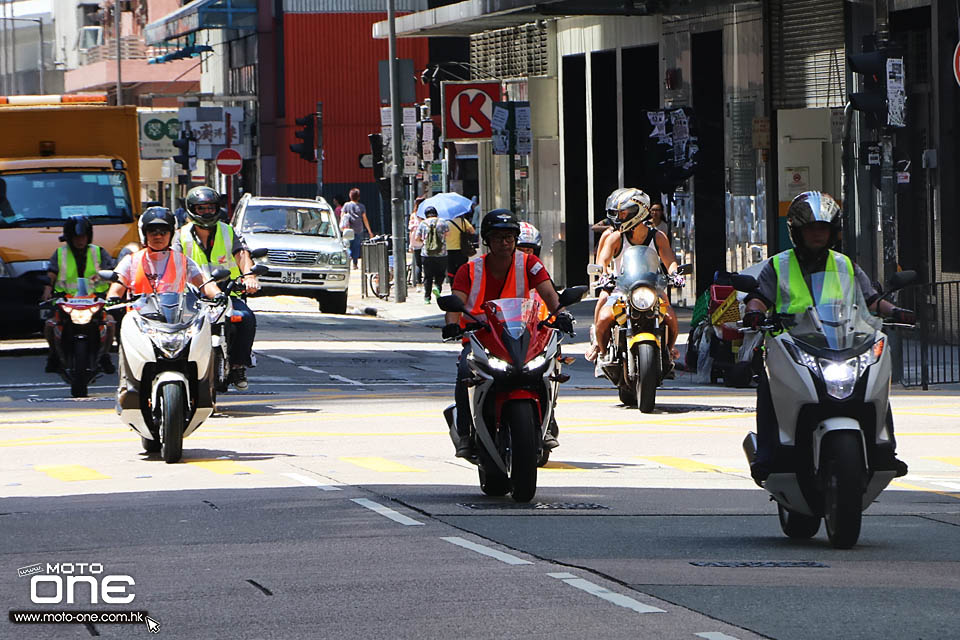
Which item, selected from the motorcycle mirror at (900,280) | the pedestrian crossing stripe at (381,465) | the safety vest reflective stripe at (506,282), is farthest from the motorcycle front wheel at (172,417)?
the motorcycle mirror at (900,280)

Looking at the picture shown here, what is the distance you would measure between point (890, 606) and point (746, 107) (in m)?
21.6

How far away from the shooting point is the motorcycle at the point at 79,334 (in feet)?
64.7

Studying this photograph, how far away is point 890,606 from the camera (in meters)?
7.99

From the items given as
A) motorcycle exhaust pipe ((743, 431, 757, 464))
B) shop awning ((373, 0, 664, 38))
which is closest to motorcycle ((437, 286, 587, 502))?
motorcycle exhaust pipe ((743, 431, 757, 464))

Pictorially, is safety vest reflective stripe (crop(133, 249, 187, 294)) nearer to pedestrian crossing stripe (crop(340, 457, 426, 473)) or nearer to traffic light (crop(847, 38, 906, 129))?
pedestrian crossing stripe (crop(340, 457, 426, 473))

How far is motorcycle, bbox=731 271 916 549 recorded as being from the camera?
30.3 ft

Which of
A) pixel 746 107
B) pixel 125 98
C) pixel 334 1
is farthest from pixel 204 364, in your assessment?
pixel 125 98

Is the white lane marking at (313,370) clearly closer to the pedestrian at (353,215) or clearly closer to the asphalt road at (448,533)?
the asphalt road at (448,533)

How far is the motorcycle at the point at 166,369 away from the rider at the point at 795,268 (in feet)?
16.9

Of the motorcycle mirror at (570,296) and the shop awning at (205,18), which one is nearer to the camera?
the motorcycle mirror at (570,296)

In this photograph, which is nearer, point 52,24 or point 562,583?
point 562,583

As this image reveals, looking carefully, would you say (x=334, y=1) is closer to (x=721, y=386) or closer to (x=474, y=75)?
(x=474, y=75)

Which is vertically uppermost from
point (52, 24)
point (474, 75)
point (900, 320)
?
point (52, 24)

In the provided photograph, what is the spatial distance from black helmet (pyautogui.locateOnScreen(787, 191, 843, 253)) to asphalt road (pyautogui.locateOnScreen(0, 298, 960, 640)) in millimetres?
1457
